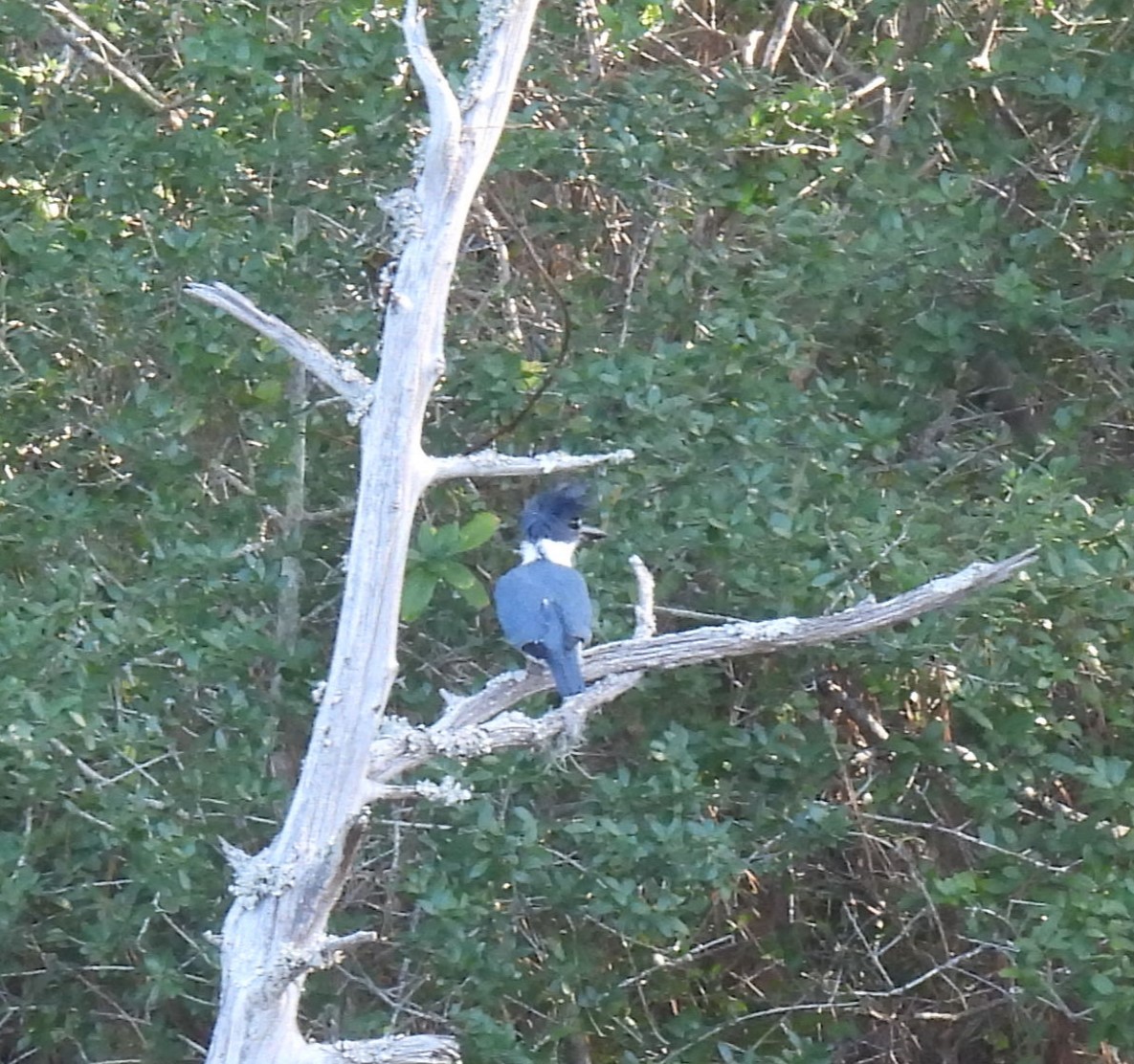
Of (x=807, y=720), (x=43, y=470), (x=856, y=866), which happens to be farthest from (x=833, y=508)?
(x=43, y=470)

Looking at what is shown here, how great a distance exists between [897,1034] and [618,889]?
133 centimetres

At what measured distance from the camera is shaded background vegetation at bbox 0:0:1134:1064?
4.00 metres

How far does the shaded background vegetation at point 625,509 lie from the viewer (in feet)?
13.1

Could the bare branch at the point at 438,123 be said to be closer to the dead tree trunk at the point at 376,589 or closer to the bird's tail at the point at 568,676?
the dead tree trunk at the point at 376,589

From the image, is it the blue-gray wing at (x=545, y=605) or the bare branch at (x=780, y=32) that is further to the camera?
the bare branch at (x=780, y=32)

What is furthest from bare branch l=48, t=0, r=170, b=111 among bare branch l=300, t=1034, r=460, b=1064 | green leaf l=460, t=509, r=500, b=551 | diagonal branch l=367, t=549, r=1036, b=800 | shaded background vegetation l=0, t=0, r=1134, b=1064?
bare branch l=300, t=1034, r=460, b=1064

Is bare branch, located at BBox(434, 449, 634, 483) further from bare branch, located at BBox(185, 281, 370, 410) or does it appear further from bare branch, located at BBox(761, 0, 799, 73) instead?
bare branch, located at BBox(761, 0, 799, 73)

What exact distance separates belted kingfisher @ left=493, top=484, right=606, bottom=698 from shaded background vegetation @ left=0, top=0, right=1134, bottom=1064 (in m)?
0.15

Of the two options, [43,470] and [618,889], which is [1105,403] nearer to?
[618,889]

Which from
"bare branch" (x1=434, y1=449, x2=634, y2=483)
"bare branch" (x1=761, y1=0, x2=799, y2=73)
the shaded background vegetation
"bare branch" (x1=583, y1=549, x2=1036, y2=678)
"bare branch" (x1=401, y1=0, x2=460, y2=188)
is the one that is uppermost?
"bare branch" (x1=401, y1=0, x2=460, y2=188)

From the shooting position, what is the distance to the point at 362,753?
8.53 feet

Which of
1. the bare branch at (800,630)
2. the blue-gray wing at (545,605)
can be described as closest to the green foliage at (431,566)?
the blue-gray wing at (545,605)

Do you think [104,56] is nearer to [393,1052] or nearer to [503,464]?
[503,464]

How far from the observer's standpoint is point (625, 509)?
404 cm
